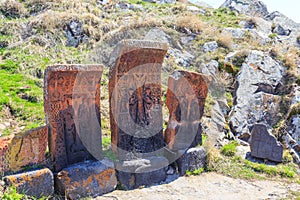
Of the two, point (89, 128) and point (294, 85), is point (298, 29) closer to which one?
point (294, 85)

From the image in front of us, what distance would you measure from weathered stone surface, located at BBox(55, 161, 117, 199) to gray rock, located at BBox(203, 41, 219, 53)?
749cm

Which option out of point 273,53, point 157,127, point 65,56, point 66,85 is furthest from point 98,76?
point 273,53

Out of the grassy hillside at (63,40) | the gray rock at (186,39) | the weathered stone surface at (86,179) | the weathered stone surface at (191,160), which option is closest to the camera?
the weathered stone surface at (86,179)

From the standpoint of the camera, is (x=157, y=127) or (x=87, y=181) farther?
(x=157, y=127)

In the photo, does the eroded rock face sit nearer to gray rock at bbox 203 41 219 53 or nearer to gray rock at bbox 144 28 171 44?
gray rock at bbox 203 41 219 53

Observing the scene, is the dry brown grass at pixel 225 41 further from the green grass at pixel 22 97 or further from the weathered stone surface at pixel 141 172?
the weathered stone surface at pixel 141 172

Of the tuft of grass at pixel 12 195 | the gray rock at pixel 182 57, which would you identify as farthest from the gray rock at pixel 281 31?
the tuft of grass at pixel 12 195

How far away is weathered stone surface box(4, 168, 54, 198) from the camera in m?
3.17

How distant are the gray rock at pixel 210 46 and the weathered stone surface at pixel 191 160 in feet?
20.4

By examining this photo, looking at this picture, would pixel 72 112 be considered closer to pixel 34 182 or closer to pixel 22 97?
pixel 34 182

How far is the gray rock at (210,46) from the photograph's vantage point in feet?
34.6

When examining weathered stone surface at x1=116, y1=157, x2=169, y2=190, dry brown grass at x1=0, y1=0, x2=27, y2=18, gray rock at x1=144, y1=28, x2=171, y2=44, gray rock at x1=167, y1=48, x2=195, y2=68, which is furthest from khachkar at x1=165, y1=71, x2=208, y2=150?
dry brown grass at x1=0, y1=0, x2=27, y2=18

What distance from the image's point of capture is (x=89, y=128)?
4.08 m

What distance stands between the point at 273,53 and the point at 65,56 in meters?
6.82
